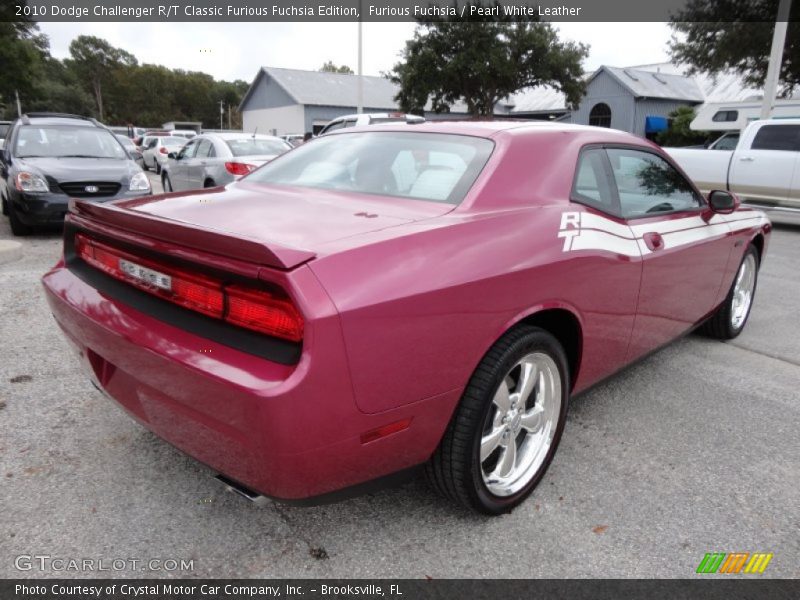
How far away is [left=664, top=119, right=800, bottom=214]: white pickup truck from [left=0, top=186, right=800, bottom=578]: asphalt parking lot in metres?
8.30


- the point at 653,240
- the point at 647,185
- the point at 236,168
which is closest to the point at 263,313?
the point at 653,240

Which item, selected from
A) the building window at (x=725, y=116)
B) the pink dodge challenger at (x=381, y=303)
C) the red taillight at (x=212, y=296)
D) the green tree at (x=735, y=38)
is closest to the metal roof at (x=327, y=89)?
the green tree at (x=735, y=38)

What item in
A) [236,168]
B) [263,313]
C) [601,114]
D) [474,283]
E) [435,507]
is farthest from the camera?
[601,114]

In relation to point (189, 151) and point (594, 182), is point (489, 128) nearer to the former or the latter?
point (594, 182)

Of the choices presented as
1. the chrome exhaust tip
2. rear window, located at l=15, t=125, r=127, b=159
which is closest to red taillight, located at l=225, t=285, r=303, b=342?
the chrome exhaust tip

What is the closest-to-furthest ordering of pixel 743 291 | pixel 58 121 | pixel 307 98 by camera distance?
pixel 743 291
pixel 58 121
pixel 307 98

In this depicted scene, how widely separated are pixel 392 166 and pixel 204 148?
8.56 m

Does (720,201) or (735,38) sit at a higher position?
(735,38)

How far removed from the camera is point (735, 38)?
19094mm

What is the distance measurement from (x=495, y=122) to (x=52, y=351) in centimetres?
305

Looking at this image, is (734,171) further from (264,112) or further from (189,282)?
(264,112)

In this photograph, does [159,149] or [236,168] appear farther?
[159,149]

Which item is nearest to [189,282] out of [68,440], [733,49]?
[68,440]

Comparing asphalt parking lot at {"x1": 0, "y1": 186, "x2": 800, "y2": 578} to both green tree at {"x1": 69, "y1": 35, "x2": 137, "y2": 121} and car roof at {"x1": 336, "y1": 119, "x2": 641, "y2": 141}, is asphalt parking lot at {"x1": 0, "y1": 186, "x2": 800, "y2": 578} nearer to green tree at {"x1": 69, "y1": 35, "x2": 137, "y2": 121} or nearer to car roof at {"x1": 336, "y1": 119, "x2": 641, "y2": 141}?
car roof at {"x1": 336, "y1": 119, "x2": 641, "y2": 141}
